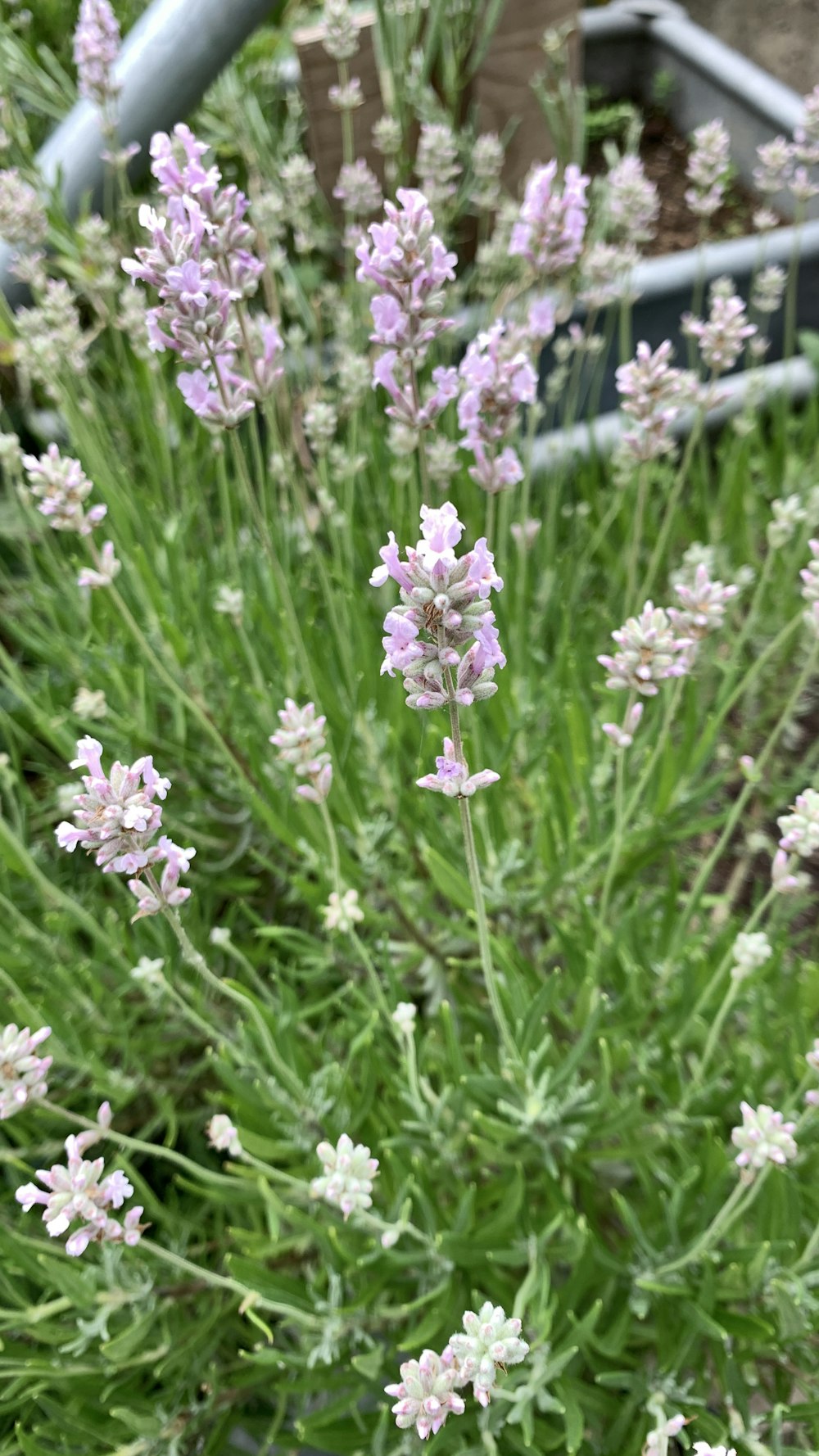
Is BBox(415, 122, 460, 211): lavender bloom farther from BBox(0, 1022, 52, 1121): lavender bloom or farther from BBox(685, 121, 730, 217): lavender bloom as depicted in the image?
BBox(0, 1022, 52, 1121): lavender bloom

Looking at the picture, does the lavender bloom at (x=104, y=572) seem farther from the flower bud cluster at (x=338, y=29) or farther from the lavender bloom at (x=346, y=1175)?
the flower bud cluster at (x=338, y=29)

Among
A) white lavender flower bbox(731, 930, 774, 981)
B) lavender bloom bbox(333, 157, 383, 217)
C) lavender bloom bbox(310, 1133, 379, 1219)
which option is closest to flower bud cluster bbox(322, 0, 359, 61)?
lavender bloom bbox(333, 157, 383, 217)

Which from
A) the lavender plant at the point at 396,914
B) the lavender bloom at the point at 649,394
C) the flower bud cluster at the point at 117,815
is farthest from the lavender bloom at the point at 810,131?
the flower bud cluster at the point at 117,815

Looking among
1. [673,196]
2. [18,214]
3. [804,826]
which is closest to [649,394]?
[804,826]

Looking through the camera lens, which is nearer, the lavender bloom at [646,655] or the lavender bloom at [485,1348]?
the lavender bloom at [485,1348]

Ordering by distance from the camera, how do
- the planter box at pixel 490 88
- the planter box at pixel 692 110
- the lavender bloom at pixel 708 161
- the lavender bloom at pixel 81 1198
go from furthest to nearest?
the planter box at pixel 692 110 < the planter box at pixel 490 88 < the lavender bloom at pixel 708 161 < the lavender bloom at pixel 81 1198

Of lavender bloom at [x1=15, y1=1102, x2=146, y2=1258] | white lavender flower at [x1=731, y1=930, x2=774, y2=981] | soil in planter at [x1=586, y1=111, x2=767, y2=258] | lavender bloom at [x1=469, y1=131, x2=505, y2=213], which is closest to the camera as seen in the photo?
lavender bloom at [x1=15, y1=1102, x2=146, y2=1258]

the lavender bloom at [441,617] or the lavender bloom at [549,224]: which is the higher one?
the lavender bloom at [549,224]
